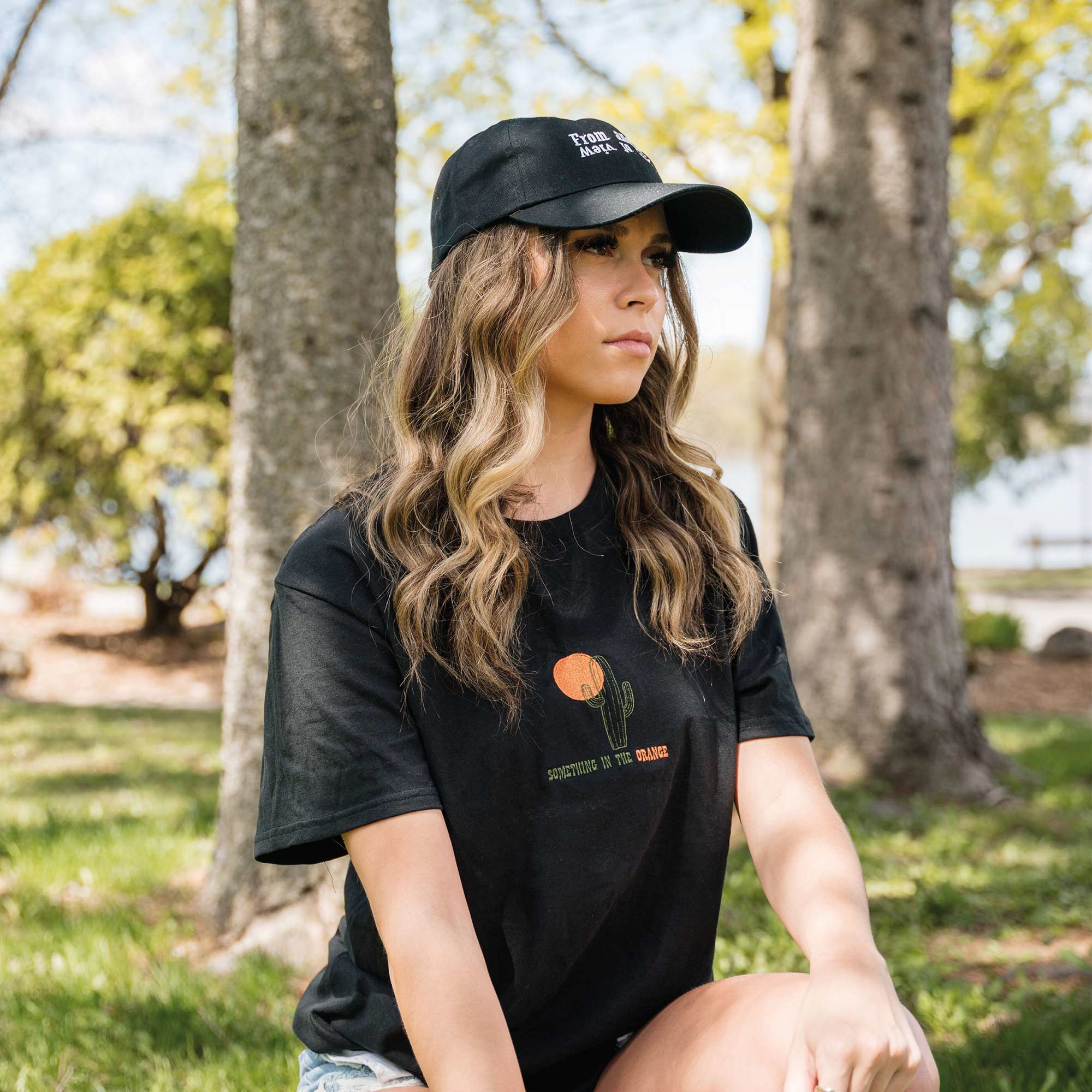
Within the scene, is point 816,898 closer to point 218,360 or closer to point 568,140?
point 568,140

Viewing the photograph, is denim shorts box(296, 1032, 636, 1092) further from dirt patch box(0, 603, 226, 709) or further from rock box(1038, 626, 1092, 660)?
rock box(1038, 626, 1092, 660)

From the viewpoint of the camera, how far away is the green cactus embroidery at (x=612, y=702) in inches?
70.3

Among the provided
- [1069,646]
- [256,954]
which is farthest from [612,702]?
[1069,646]

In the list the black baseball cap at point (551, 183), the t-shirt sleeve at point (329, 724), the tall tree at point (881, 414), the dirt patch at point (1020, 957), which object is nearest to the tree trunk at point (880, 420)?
the tall tree at point (881, 414)

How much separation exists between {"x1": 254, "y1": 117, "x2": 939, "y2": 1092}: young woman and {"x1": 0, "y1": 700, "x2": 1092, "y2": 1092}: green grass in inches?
38.9

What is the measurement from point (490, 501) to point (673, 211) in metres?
0.65

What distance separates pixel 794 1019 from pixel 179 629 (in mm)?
11336

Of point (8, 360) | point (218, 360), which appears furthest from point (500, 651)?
point (8, 360)

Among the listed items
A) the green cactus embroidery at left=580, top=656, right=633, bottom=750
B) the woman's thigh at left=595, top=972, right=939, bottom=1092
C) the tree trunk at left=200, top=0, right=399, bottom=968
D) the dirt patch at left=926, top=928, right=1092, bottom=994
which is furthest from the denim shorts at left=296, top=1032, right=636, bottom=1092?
the dirt patch at left=926, top=928, right=1092, bottom=994

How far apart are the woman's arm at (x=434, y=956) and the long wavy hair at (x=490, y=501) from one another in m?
0.22

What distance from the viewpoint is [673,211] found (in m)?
2.08

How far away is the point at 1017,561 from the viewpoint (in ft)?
104

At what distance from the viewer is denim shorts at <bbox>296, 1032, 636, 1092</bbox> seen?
1721 millimetres

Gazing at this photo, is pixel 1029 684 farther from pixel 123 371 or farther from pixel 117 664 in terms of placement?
pixel 123 371
